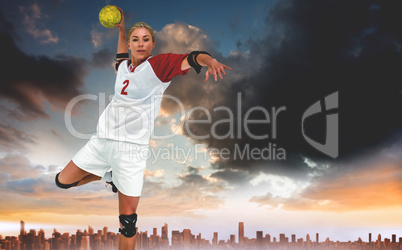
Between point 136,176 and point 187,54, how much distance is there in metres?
2.41

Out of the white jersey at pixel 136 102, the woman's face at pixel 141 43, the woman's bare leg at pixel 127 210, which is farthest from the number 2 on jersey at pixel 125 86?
the woman's bare leg at pixel 127 210

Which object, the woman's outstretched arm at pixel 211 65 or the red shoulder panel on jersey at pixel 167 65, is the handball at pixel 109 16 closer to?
the red shoulder panel on jersey at pixel 167 65

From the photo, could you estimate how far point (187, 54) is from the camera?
21.7ft

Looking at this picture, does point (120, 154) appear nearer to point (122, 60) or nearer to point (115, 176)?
point (115, 176)

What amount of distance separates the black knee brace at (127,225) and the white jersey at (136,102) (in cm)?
141

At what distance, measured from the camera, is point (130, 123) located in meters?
7.15

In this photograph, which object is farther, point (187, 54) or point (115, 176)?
point (115, 176)

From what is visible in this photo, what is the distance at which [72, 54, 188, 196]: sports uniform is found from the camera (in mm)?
6992

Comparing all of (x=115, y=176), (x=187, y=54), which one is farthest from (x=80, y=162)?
(x=187, y=54)

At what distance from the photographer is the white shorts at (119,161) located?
7152 millimetres

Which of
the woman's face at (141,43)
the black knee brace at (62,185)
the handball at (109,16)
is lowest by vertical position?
the black knee brace at (62,185)

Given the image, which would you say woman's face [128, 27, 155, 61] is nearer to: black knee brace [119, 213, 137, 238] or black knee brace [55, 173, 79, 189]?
black knee brace [55, 173, 79, 189]

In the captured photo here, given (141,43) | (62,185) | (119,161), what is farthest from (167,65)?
(62,185)

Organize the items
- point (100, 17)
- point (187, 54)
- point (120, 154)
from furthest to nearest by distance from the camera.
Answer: point (100, 17), point (120, 154), point (187, 54)
